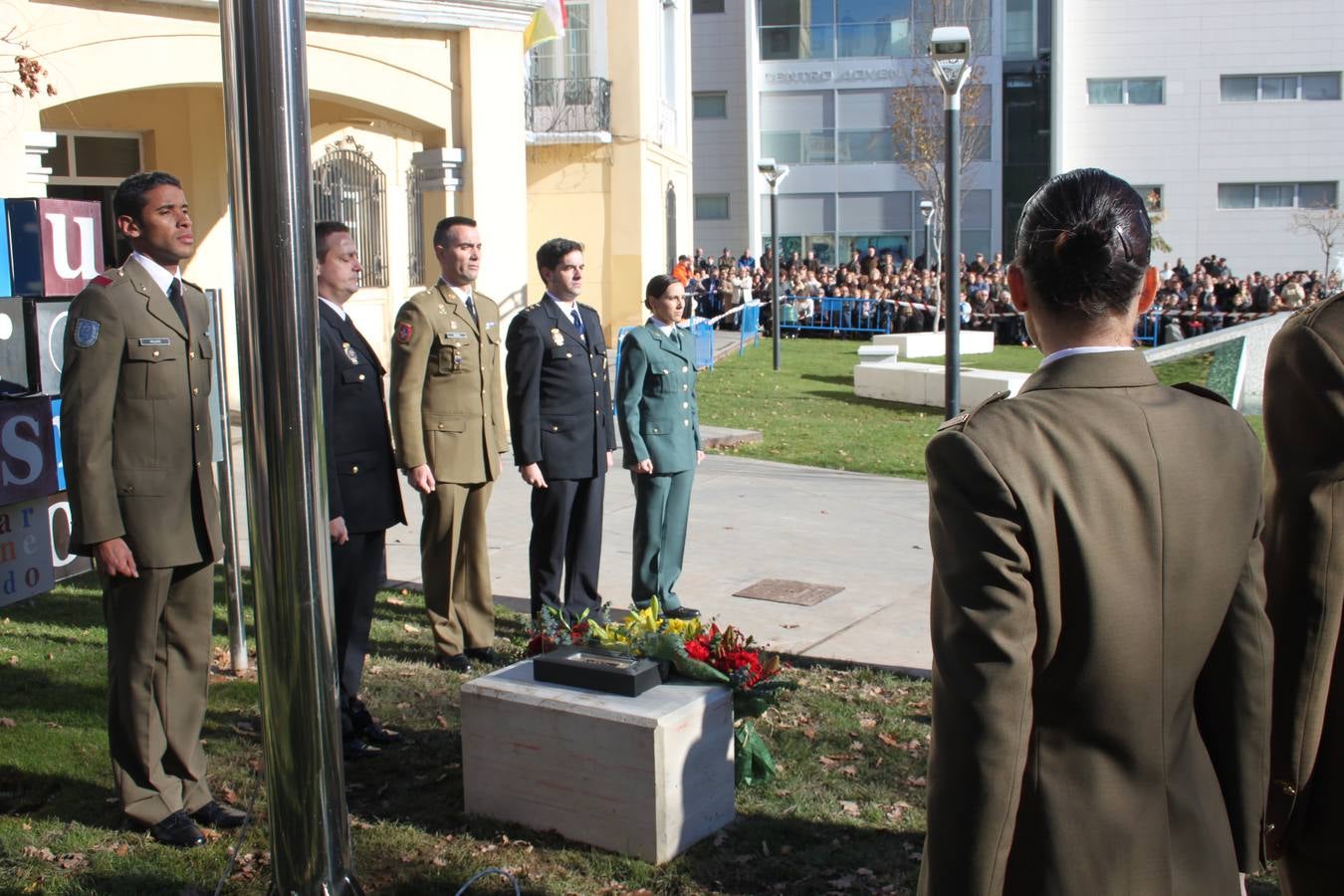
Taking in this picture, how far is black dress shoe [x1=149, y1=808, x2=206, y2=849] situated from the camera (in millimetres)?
4469

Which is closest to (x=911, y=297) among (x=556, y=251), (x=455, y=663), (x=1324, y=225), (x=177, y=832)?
(x=1324, y=225)

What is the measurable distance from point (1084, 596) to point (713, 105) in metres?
→ 42.2

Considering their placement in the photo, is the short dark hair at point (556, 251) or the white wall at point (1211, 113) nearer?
the short dark hair at point (556, 251)

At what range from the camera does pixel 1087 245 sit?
216 centimetres

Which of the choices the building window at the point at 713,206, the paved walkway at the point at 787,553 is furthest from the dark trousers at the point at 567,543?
the building window at the point at 713,206

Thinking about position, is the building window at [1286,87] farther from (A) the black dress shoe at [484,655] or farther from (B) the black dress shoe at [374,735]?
(B) the black dress shoe at [374,735]

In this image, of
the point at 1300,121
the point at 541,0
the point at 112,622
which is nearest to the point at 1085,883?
the point at 112,622

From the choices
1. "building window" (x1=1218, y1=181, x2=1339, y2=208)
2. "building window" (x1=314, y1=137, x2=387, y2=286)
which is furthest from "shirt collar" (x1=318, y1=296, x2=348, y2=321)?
"building window" (x1=1218, y1=181, x2=1339, y2=208)

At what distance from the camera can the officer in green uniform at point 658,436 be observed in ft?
23.5

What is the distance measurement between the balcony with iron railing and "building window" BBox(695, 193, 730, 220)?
1823 cm

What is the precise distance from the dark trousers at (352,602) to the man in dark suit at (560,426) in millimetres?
1152

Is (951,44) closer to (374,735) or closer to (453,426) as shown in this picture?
(453,426)

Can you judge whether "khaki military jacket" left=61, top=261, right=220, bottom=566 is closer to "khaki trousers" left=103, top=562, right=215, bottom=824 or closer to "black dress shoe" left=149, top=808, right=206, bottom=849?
"khaki trousers" left=103, top=562, right=215, bottom=824

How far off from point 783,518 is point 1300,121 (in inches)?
1466
